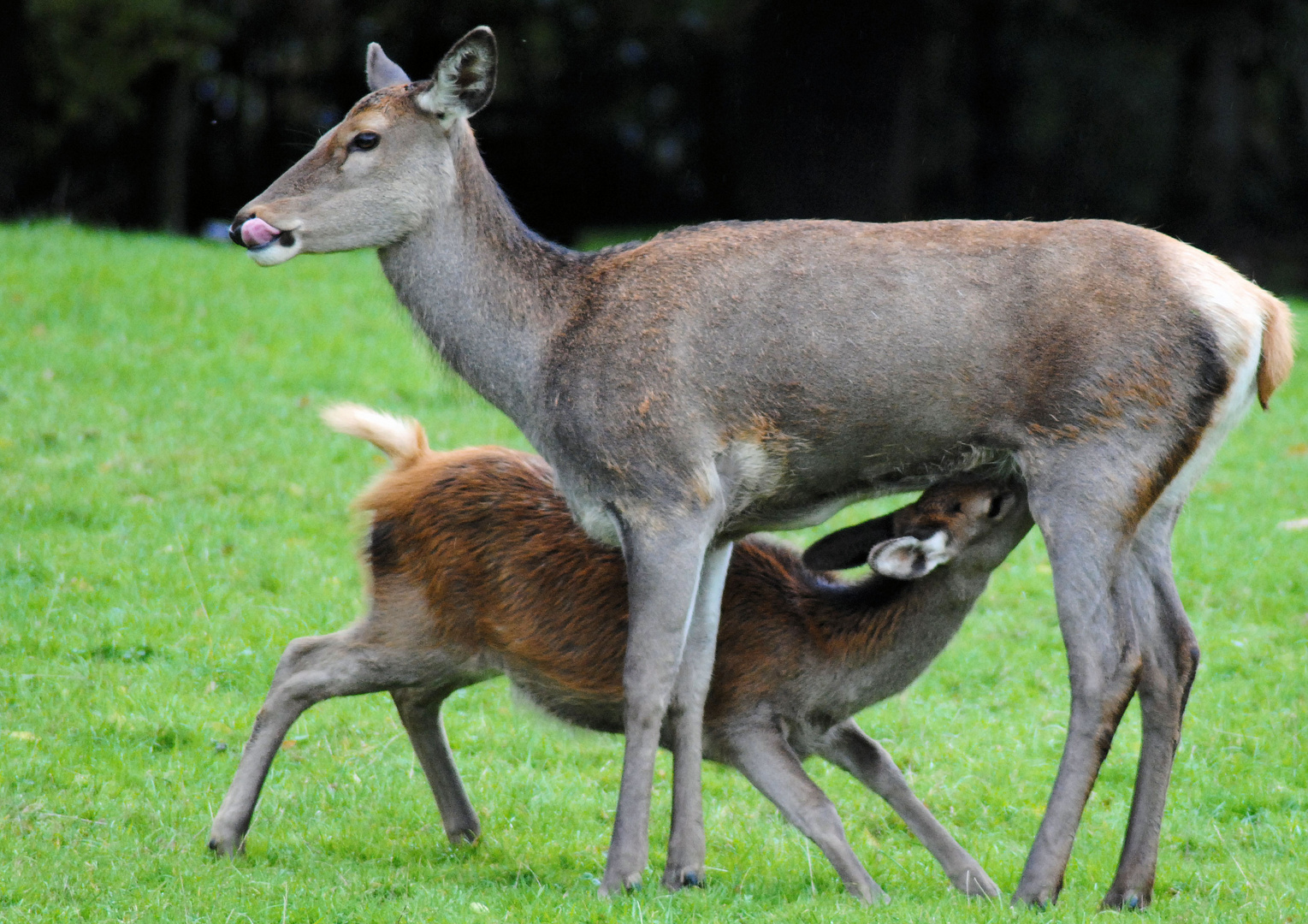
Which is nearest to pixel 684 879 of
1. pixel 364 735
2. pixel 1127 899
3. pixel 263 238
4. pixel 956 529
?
pixel 1127 899

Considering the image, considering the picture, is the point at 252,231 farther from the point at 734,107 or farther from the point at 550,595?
the point at 734,107

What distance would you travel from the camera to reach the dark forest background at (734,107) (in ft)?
71.2

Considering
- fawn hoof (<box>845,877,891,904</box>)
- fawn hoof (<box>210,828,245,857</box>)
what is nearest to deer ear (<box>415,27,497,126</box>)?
fawn hoof (<box>210,828,245,857</box>)

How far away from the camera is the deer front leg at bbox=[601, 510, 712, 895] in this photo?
18.0 ft

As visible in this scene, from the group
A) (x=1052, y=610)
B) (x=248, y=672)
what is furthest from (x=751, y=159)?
(x=248, y=672)

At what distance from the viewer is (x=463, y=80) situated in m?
5.79

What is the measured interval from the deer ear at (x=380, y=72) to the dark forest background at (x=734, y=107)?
13.9 metres

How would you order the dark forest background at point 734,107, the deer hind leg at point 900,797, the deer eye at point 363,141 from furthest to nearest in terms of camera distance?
the dark forest background at point 734,107 → the deer hind leg at point 900,797 → the deer eye at point 363,141

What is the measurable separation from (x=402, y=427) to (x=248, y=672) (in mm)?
1505

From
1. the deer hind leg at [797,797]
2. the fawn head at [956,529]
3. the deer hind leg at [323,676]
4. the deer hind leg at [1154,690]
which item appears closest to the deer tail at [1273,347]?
the deer hind leg at [1154,690]

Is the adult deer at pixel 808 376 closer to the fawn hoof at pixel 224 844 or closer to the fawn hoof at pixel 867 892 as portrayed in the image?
the fawn hoof at pixel 867 892

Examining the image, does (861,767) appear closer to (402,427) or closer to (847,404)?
(847,404)

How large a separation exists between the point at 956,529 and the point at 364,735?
2.76 meters

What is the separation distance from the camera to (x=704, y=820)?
257 inches
